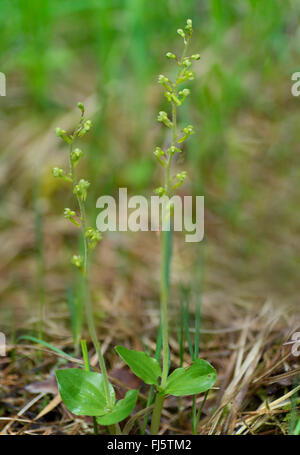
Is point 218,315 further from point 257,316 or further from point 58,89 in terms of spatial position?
point 58,89

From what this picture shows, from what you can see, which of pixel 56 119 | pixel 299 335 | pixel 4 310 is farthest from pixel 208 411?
pixel 56 119

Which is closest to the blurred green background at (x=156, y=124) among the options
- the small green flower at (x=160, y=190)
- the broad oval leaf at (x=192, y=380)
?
the broad oval leaf at (x=192, y=380)

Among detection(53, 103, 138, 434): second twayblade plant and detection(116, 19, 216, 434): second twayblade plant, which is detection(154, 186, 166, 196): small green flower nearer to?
detection(116, 19, 216, 434): second twayblade plant

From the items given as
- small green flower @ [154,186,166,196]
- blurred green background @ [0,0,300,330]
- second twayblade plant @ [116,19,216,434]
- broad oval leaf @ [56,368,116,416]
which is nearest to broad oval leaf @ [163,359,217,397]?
second twayblade plant @ [116,19,216,434]

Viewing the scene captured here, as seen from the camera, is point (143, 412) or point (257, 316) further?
point (257, 316)

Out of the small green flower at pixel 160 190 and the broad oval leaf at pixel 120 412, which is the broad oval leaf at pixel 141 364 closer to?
the broad oval leaf at pixel 120 412

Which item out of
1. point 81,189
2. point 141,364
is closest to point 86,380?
point 141,364
